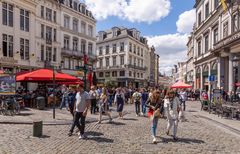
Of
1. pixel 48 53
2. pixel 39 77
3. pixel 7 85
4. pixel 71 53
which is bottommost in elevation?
pixel 7 85

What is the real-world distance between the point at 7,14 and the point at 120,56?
1554 inches

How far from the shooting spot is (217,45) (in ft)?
91.4

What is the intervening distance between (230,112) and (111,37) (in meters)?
55.2

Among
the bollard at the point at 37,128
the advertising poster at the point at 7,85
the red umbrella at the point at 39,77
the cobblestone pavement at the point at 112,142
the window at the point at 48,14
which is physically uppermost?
the window at the point at 48,14

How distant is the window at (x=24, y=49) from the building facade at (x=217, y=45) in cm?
2195

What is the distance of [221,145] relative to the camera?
8.43 m

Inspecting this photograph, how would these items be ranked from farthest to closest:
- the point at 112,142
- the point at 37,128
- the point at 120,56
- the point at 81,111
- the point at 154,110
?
the point at 120,56 < the point at 37,128 < the point at 81,111 < the point at 154,110 < the point at 112,142

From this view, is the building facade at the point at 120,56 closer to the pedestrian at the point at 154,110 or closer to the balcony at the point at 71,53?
the balcony at the point at 71,53

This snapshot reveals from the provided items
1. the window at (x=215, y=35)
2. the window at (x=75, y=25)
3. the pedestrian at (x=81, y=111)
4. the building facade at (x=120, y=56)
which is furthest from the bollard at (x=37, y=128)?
the building facade at (x=120, y=56)

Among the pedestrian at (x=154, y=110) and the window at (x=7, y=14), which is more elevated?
the window at (x=7, y=14)

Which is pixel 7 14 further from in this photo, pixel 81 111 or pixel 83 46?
pixel 81 111

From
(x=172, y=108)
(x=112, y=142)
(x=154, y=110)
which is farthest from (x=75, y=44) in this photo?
(x=112, y=142)

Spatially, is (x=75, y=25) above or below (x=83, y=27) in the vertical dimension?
below

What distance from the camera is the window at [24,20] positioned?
31.4m
